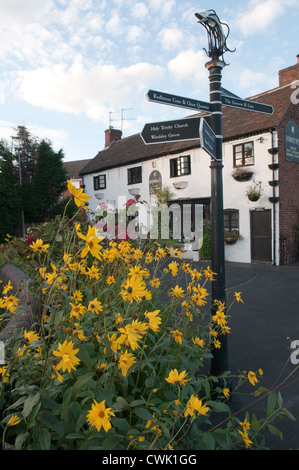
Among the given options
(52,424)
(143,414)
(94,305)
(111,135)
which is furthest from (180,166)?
(52,424)

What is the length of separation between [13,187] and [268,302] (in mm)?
16365

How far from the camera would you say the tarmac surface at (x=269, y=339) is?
9.43ft

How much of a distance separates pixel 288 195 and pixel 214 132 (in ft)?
35.3

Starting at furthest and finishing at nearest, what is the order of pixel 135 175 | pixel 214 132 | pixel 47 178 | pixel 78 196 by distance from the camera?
1. pixel 47 178
2. pixel 135 175
3. pixel 214 132
4. pixel 78 196

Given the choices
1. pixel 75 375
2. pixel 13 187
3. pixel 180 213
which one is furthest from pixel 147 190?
pixel 75 375

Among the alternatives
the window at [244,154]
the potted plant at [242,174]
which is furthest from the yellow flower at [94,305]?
the window at [244,154]

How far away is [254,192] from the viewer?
12.8 meters

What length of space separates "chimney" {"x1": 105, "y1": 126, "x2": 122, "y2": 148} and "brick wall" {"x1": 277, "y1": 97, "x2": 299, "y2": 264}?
1623cm

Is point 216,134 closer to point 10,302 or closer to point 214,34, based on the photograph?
point 214,34

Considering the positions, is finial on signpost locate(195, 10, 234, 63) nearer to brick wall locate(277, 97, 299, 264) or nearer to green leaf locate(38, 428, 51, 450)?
green leaf locate(38, 428, 51, 450)

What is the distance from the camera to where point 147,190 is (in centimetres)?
1880
